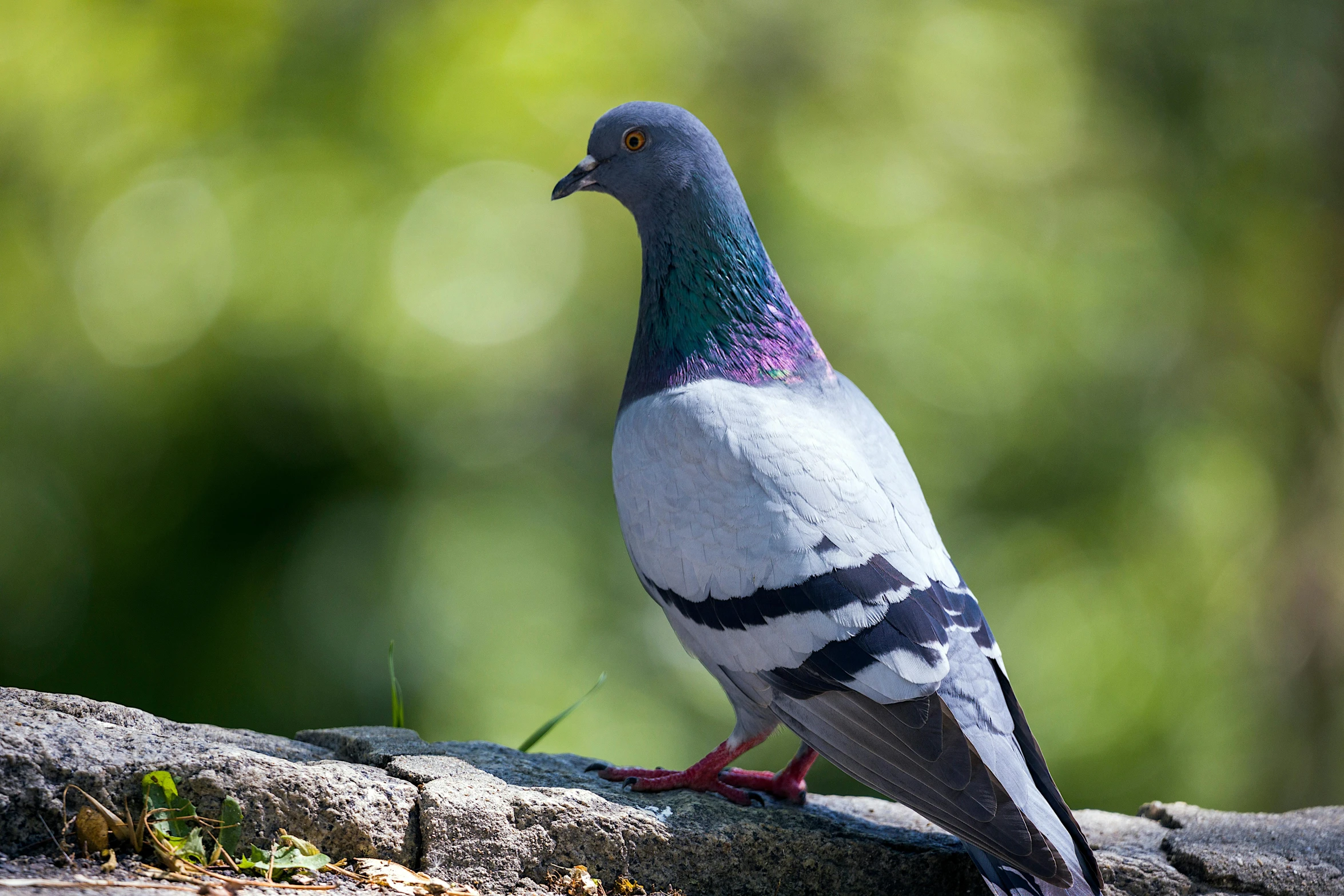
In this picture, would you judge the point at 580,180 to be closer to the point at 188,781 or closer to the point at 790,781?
the point at 790,781

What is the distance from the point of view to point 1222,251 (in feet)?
23.3

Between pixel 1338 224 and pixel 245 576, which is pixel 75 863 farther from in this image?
pixel 1338 224

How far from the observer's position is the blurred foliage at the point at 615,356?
594 centimetres

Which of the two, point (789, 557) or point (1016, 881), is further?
point (789, 557)

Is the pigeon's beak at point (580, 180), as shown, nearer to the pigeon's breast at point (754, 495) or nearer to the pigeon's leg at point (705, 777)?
the pigeon's breast at point (754, 495)

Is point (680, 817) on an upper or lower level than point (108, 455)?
lower

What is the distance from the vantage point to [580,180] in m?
3.17

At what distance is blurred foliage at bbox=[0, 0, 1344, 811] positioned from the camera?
5938mm

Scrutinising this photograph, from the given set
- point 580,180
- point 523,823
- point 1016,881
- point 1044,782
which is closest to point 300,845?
point 523,823

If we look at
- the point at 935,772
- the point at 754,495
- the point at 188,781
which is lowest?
the point at 188,781

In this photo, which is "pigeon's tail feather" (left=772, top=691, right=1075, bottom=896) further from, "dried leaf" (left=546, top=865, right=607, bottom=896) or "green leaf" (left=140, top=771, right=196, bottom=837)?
"green leaf" (left=140, top=771, right=196, bottom=837)

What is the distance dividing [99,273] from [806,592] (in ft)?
18.3

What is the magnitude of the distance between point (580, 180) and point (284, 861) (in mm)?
2086

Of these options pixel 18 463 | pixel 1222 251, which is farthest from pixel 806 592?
pixel 1222 251
